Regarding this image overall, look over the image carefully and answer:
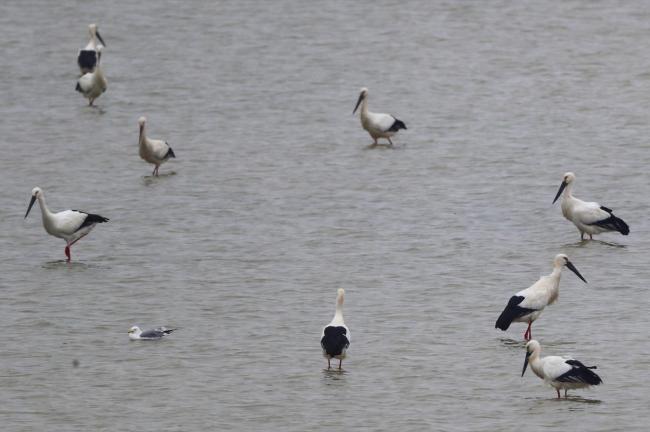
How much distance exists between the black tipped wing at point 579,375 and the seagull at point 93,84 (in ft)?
64.3

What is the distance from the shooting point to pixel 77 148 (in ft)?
106

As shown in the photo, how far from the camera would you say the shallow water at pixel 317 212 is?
59.7ft

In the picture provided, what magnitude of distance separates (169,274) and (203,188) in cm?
577

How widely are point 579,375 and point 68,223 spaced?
31.6 feet

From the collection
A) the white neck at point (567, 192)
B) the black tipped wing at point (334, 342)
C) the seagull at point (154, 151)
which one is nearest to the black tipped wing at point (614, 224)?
the white neck at point (567, 192)

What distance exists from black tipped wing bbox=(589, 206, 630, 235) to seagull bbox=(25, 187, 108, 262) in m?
7.68

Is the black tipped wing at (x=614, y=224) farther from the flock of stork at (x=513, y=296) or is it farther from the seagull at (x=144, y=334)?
the seagull at (x=144, y=334)

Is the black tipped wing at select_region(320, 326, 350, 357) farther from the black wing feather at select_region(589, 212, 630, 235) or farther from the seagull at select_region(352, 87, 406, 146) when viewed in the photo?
the seagull at select_region(352, 87, 406, 146)

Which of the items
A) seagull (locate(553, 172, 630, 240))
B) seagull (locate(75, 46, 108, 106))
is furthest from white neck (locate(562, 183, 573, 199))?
seagull (locate(75, 46, 108, 106))

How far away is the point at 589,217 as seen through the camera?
979 inches

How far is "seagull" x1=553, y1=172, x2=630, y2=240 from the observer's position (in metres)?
24.6

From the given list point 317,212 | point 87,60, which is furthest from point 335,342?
point 87,60

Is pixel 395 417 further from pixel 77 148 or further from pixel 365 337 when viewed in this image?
pixel 77 148

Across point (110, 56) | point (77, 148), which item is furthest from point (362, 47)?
point (77, 148)
